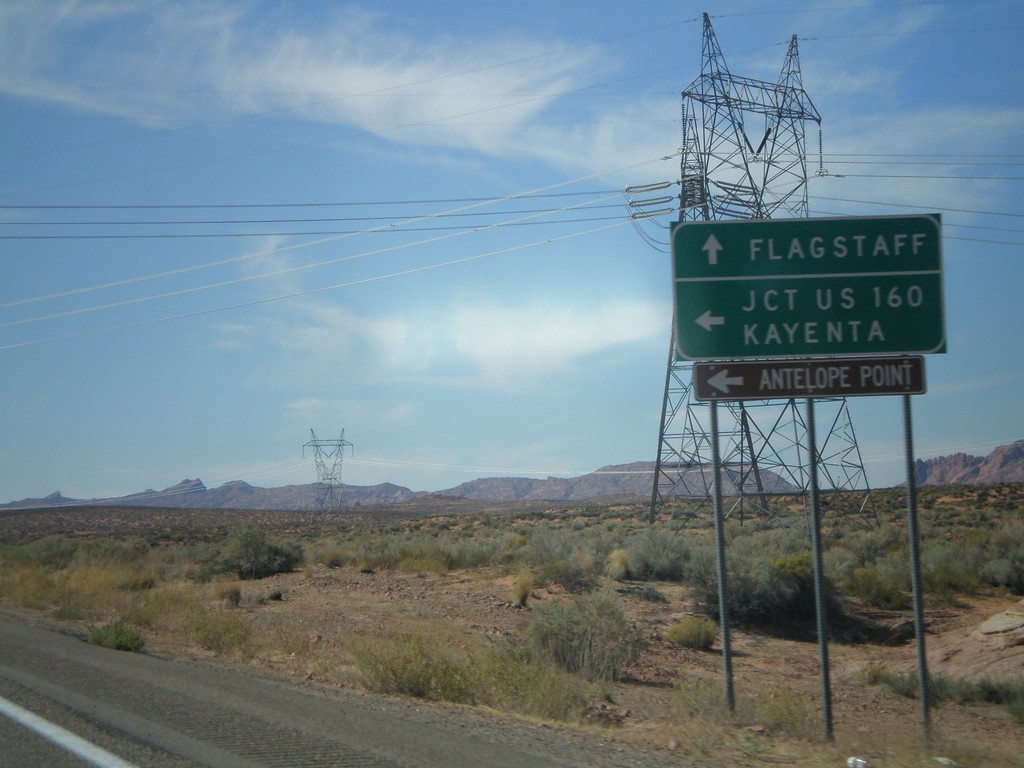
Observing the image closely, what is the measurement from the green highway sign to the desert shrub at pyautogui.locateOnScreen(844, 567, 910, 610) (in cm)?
1574

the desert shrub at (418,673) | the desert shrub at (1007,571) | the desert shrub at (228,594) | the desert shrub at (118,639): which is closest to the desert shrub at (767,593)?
the desert shrub at (1007,571)

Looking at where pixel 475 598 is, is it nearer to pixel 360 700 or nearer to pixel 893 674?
pixel 893 674

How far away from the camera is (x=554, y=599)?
21.8 metres

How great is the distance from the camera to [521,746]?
8.27 m

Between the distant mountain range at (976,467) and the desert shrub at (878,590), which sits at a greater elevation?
the distant mountain range at (976,467)

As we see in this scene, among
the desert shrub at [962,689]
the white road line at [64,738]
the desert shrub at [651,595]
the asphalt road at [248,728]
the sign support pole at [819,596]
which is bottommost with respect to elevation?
the desert shrub at [962,689]

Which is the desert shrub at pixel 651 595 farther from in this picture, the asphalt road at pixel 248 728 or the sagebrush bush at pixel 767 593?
the asphalt road at pixel 248 728

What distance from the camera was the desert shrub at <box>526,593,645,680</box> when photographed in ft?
49.5

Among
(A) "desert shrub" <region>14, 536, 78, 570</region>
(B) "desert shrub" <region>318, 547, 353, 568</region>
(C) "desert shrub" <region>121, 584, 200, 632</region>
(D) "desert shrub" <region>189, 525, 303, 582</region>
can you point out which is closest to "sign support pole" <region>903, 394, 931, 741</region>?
(C) "desert shrub" <region>121, 584, 200, 632</region>

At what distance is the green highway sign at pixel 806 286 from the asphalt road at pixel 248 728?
474 cm

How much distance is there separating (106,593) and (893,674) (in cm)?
1997

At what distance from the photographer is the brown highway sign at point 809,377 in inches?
381

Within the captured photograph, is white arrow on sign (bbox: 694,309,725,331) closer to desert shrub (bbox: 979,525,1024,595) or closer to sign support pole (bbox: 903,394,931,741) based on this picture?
sign support pole (bbox: 903,394,931,741)

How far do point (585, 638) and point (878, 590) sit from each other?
1180cm
